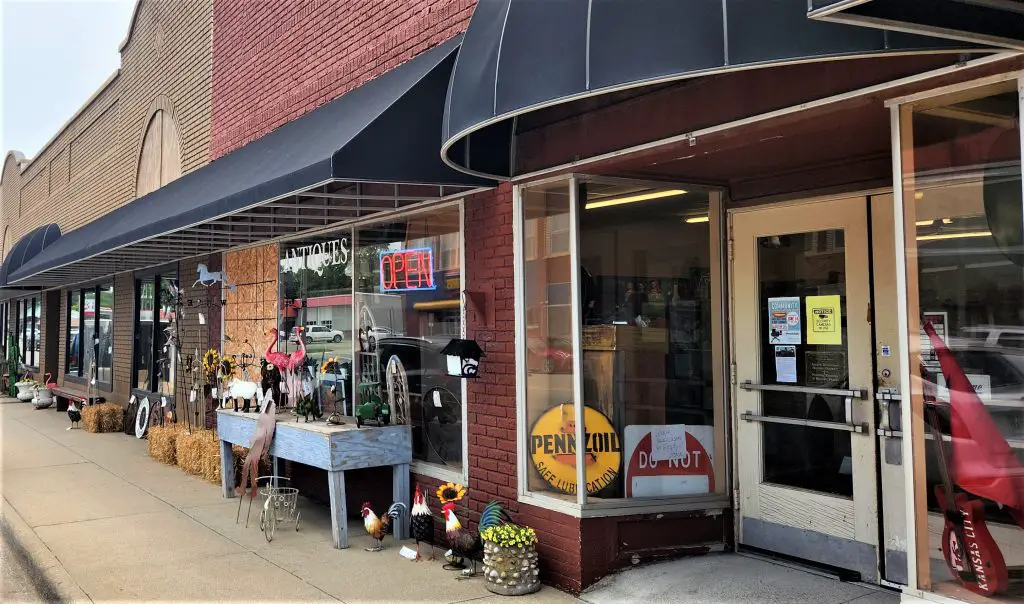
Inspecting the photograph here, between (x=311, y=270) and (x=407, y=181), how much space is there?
11.1 ft

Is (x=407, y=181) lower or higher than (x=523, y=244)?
higher

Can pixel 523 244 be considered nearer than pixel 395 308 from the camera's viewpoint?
Yes

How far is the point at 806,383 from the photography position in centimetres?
532

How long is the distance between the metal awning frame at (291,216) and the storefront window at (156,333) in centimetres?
97

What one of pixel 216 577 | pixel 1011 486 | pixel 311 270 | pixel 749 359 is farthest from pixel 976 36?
pixel 311 270

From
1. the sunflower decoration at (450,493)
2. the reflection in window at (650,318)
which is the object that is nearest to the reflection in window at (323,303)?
the sunflower decoration at (450,493)

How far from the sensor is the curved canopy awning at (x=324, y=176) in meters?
5.39

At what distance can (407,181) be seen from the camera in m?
5.40

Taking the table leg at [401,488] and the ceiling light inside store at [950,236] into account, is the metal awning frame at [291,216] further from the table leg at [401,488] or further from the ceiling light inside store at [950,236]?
the ceiling light inside store at [950,236]

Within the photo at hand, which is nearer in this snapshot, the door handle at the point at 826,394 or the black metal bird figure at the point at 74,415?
the door handle at the point at 826,394

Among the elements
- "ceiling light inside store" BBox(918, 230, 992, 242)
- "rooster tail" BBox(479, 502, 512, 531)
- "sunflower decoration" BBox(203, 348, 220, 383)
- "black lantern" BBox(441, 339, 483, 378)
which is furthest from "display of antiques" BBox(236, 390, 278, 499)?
"ceiling light inside store" BBox(918, 230, 992, 242)

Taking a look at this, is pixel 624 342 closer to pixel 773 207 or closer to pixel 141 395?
pixel 773 207

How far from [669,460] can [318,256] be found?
435 cm

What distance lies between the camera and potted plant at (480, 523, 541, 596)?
517cm
